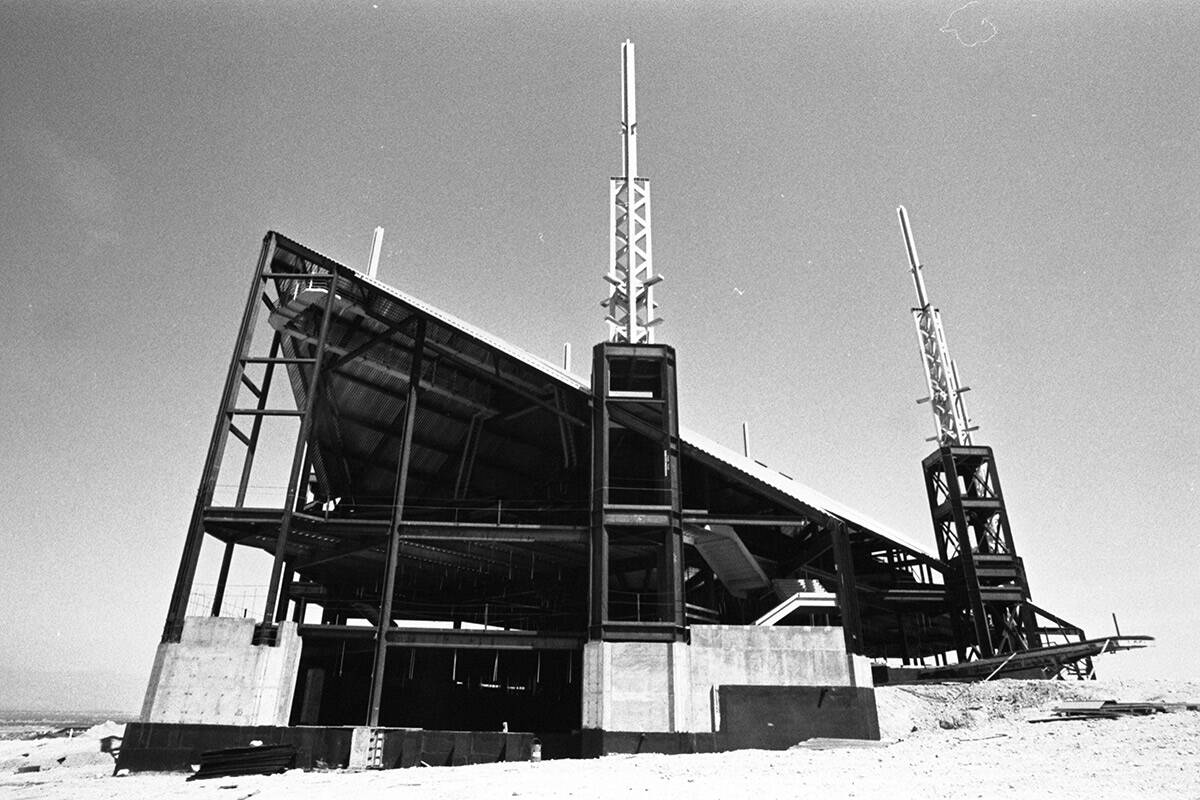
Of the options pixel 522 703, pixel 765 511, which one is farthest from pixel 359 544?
pixel 765 511

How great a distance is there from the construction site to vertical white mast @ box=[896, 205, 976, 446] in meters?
0.23

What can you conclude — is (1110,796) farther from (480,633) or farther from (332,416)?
(332,416)

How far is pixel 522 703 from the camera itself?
119 ft

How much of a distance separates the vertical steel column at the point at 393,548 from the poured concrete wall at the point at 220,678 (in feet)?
8.76

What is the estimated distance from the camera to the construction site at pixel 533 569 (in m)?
24.5

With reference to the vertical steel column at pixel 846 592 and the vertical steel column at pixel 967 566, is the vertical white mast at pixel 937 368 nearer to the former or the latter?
the vertical steel column at pixel 967 566

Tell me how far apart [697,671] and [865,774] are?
10541 mm

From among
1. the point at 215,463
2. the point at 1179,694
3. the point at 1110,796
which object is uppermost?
the point at 215,463

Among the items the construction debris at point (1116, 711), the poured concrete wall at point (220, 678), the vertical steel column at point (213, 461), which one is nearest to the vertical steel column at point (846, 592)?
the construction debris at point (1116, 711)

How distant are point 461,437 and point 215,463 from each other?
12.1m

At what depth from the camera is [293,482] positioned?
27.4 metres

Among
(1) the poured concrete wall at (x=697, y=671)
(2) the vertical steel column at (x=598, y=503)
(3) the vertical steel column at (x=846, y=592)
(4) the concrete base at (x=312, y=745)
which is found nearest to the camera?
(4) the concrete base at (x=312, y=745)

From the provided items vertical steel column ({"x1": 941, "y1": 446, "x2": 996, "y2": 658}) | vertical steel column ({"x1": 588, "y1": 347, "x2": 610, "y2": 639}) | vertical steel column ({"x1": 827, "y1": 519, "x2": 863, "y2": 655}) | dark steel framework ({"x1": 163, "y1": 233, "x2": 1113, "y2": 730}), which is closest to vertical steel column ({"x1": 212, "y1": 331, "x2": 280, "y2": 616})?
dark steel framework ({"x1": 163, "y1": 233, "x2": 1113, "y2": 730})

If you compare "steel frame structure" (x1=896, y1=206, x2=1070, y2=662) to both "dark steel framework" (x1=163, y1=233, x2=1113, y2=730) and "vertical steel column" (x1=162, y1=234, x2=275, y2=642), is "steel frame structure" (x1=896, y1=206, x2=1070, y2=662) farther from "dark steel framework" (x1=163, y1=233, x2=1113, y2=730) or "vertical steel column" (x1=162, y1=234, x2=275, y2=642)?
"vertical steel column" (x1=162, y1=234, x2=275, y2=642)
